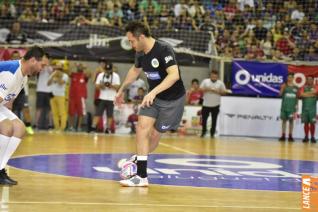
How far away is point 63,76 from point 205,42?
4.94 metres

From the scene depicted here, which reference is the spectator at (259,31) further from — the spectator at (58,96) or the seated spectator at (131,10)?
the spectator at (58,96)

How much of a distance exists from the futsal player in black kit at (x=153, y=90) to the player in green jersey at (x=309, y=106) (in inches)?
494

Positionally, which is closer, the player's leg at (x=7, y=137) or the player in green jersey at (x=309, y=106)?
the player's leg at (x=7, y=137)

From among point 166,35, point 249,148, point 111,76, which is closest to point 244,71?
point 166,35

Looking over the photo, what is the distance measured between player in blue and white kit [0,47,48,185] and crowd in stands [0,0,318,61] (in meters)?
13.9

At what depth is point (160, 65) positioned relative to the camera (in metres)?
8.29

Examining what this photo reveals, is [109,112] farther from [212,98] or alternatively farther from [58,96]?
[212,98]

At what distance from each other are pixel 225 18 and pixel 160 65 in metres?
15.6

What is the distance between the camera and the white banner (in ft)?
71.2

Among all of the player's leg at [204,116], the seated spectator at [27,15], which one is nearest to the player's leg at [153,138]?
the player's leg at [204,116]

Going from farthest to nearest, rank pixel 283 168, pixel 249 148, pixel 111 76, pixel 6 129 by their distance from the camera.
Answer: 1. pixel 111 76
2. pixel 249 148
3. pixel 283 168
4. pixel 6 129

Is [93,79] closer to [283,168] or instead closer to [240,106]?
[240,106]

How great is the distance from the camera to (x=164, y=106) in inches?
333

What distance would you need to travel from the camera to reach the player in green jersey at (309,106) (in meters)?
20.5
